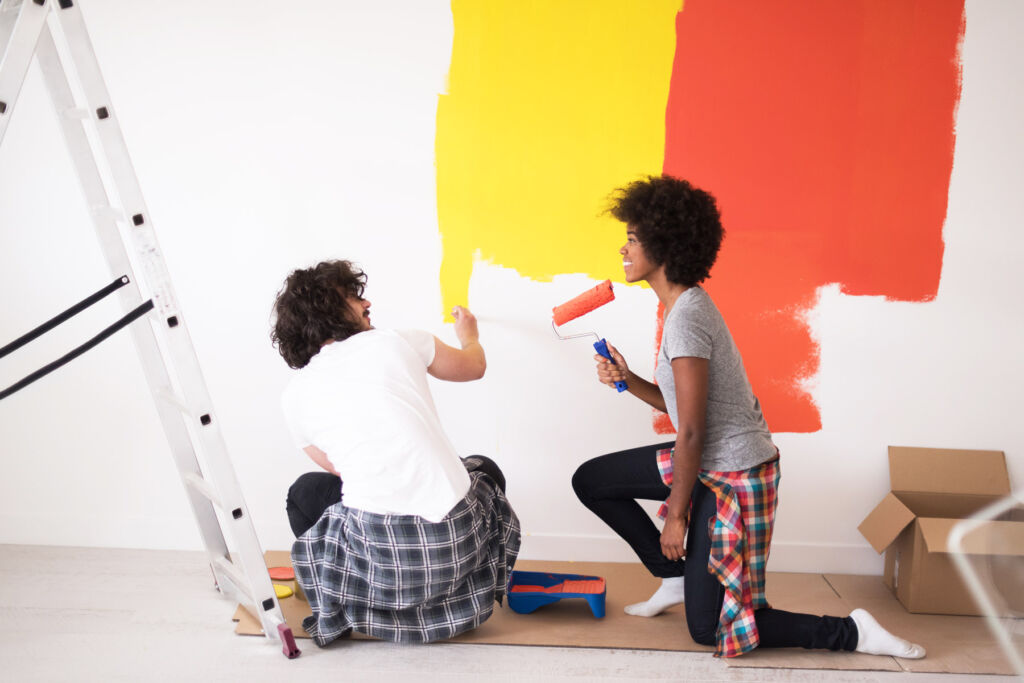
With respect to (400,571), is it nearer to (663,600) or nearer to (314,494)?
(314,494)

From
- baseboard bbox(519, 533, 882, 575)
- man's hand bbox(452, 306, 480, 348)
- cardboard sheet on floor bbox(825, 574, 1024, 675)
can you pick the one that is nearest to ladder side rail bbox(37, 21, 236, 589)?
man's hand bbox(452, 306, 480, 348)

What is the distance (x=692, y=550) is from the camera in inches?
76.1

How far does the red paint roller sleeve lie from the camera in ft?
6.91

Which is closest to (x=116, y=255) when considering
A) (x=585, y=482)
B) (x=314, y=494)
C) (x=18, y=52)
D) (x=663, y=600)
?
(x=18, y=52)

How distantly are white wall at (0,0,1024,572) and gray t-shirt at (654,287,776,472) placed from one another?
1.86ft

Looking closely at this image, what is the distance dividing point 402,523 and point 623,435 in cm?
87

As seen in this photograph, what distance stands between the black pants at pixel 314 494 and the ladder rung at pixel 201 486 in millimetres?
200

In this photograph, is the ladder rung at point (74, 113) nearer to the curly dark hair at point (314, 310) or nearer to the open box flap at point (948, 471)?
the curly dark hair at point (314, 310)

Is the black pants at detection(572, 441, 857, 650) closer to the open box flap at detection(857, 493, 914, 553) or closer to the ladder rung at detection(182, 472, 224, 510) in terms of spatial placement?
the open box flap at detection(857, 493, 914, 553)

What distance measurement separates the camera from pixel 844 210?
236 centimetres

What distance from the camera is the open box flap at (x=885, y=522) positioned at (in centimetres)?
221

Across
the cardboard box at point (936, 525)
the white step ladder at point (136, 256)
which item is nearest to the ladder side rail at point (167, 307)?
the white step ladder at point (136, 256)

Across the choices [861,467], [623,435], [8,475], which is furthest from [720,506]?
[8,475]

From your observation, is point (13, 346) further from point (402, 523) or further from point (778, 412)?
point (778, 412)
